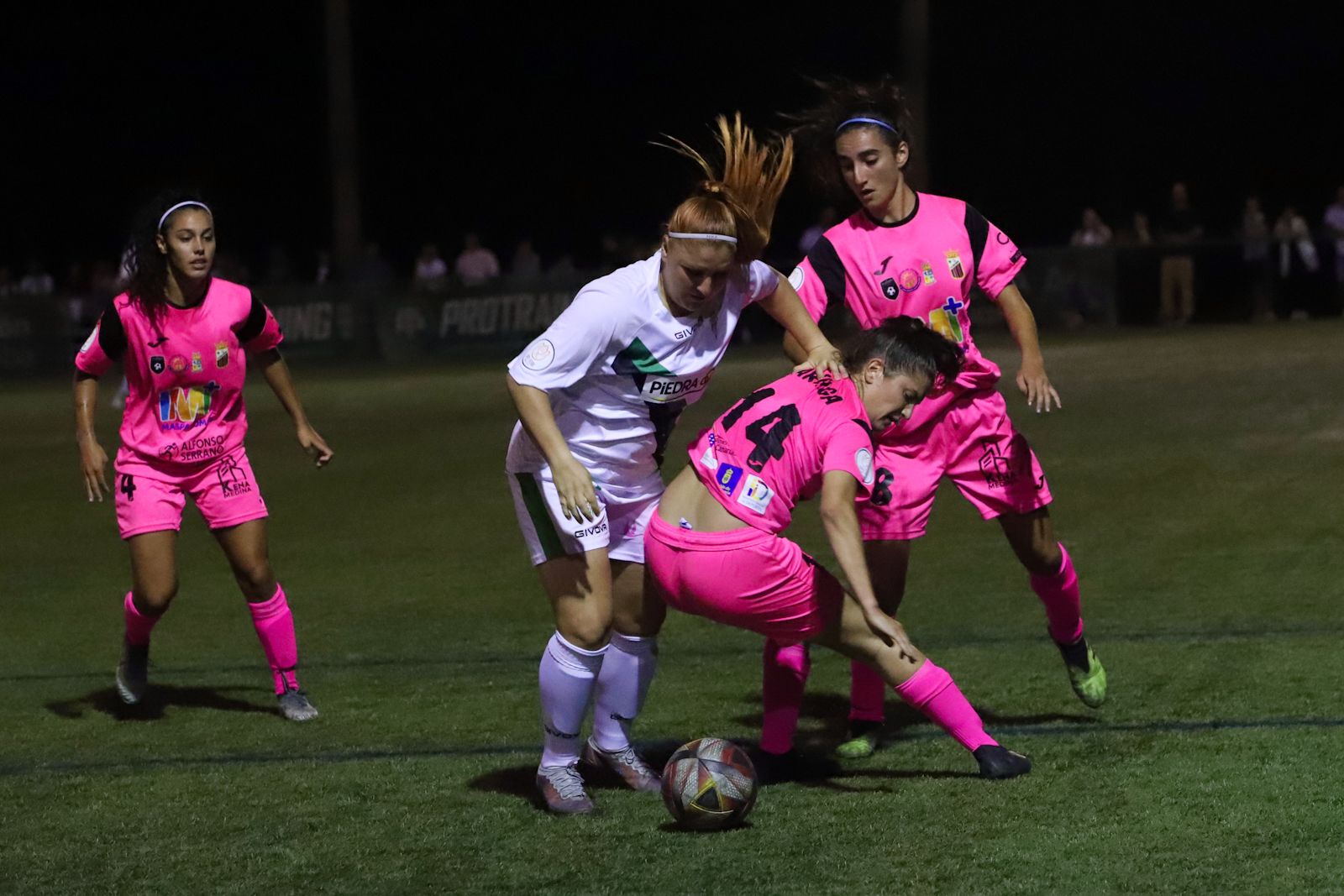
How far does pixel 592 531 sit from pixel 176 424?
6.33 feet

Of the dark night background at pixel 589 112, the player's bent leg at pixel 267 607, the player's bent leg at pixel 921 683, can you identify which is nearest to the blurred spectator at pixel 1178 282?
the dark night background at pixel 589 112

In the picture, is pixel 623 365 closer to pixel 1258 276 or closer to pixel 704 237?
pixel 704 237

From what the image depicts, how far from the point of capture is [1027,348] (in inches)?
225

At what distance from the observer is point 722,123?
15.8ft

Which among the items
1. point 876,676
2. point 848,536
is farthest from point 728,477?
point 876,676

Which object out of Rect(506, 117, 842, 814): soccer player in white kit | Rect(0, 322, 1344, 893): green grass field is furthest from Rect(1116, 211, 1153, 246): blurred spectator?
Rect(506, 117, 842, 814): soccer player in white kit

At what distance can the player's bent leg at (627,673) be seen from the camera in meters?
5.09

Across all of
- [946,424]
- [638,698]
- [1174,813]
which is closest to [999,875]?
[1174,813]

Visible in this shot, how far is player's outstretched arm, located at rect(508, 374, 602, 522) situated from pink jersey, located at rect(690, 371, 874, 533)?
0.33 meters

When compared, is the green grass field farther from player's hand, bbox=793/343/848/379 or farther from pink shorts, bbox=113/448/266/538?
player's hand, bbox=793/343/848/379

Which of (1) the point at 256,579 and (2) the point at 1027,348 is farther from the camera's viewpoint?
(1) the point at 256,579

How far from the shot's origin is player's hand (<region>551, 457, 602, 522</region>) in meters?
4.52

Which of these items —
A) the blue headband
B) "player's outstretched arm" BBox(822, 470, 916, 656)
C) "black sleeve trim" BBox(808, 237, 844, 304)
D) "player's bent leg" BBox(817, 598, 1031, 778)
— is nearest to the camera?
"player's outstretched arm" BBox(822, 470, 916, 656)

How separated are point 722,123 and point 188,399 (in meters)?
2.24
